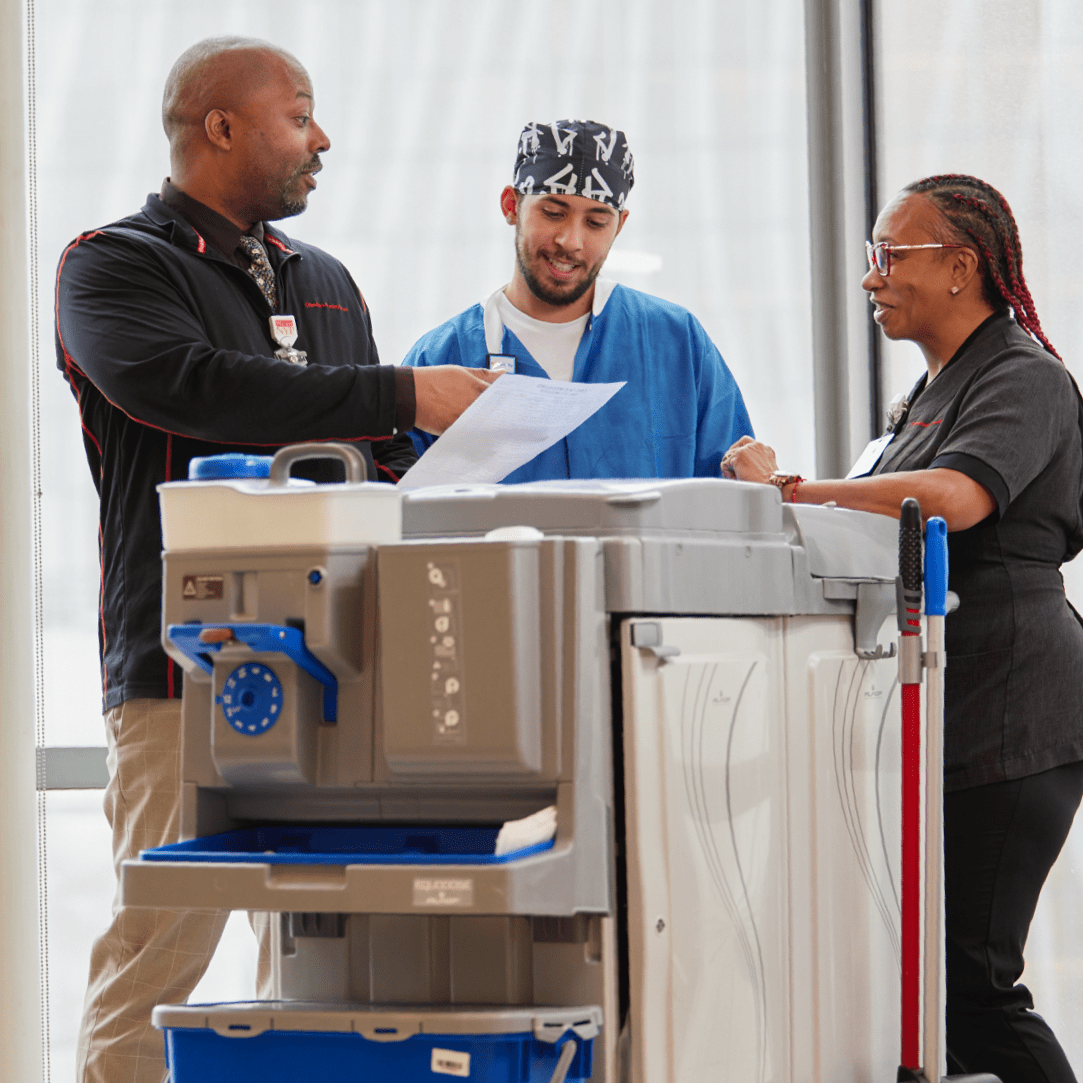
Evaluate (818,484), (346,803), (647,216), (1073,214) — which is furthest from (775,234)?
(346,803)

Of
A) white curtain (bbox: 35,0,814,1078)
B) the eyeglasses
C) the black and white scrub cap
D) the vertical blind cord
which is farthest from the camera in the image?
white curtain (bbox: 35,0,814,1078)

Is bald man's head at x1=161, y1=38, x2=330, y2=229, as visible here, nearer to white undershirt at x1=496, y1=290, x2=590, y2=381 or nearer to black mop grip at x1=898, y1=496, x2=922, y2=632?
white undershirt at x1=496, y1=290, x2=590, y2=381

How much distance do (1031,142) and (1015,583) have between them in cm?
124

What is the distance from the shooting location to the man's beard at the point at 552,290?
2.28 m

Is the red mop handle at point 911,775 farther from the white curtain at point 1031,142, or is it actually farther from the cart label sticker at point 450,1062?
the white curtain at point 1031,142

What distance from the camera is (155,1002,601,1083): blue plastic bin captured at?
1192 millimetres

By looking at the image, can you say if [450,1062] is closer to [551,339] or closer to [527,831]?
[527,831]

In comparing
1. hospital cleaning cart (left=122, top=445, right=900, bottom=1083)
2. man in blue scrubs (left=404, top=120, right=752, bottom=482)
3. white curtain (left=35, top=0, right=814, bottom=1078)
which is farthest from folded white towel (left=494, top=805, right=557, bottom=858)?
white curtain (left=35, top=0, right=814, bottom=1078)

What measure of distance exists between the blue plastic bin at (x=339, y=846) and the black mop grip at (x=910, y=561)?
62cm

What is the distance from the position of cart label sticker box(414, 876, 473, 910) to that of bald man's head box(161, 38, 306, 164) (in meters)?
1.31

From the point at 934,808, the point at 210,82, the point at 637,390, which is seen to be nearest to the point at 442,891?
the point at 934,808

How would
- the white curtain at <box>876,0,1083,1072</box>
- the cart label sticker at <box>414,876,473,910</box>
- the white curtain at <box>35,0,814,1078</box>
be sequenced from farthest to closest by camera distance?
the white curtain at <box>35,0,814,1078</box>, the white curtain at <box>876,0,1083,1072</box>, the cart label sticker at <box>414,876,473,910</box>

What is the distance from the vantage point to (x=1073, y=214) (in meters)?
2.66

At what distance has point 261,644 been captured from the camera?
1208mm
